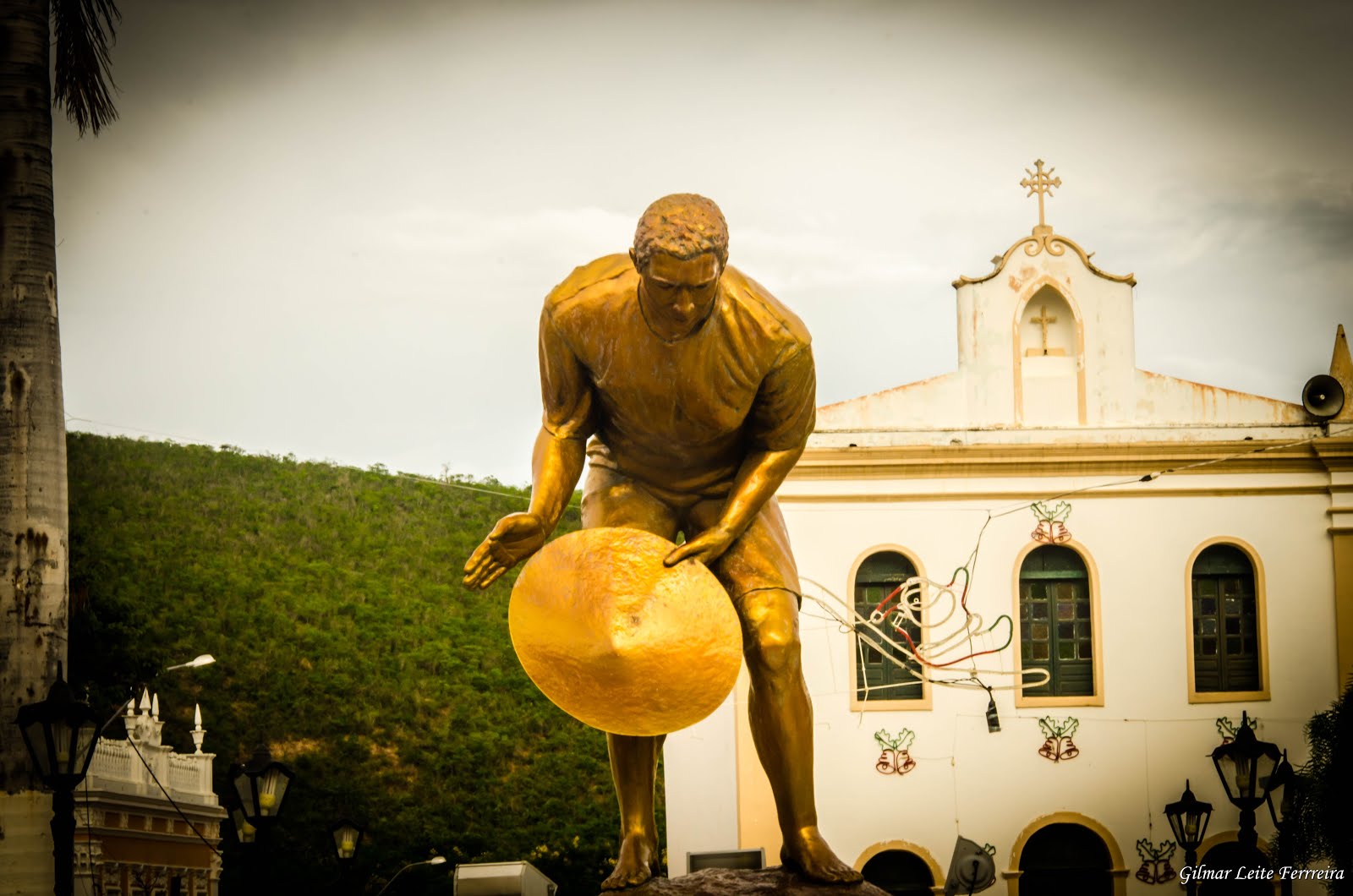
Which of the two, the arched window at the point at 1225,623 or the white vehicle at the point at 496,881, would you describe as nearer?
the white vehicle at the point at 496,881

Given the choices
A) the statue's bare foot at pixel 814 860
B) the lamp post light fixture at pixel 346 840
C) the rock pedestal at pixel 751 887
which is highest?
the statue's bare foot at pixel 814 860

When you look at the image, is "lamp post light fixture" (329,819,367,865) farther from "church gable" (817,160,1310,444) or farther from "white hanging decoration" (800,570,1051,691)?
"church gable" (817,160,1310,444)

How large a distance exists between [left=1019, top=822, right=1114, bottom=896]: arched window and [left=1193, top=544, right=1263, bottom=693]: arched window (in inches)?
86.7

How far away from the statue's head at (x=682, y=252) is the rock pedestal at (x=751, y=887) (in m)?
1.80

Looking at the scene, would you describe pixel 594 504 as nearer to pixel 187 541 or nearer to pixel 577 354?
pixel 577 354

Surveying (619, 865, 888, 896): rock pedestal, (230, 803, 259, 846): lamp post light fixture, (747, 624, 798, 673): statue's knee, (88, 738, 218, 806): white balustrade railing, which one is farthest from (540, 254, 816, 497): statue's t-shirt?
(88, 738, 218, 806): white balustrade railing

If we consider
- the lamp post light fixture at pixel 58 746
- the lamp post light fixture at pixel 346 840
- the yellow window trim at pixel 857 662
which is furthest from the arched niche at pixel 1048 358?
the lamp post light fixture at pixel 58 746

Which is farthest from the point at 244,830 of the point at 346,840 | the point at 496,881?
the point at 496,881

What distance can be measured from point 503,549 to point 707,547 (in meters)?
0.63

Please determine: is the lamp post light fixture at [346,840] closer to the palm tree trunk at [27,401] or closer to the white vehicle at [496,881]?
the white vehicle at [496,881]

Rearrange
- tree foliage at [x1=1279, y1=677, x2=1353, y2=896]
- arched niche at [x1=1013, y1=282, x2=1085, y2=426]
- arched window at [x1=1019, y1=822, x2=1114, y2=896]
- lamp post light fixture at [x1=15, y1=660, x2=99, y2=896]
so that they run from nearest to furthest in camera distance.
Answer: lamp post light fixture at [x1=15, y1=660, x2=99, y2=896] → tree foliage at [x1=1279, y1=677, x2=1353, y2=896] → arched window at [x1=1019, y1=822, x2=1114, y2=896] → arched niche at [x1=1013, y1=282, x2=1085, y2=426]

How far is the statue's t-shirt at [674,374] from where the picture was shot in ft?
17.5

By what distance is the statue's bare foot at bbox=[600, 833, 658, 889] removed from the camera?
537 centimetres

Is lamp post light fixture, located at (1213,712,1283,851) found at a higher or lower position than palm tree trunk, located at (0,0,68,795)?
lower
